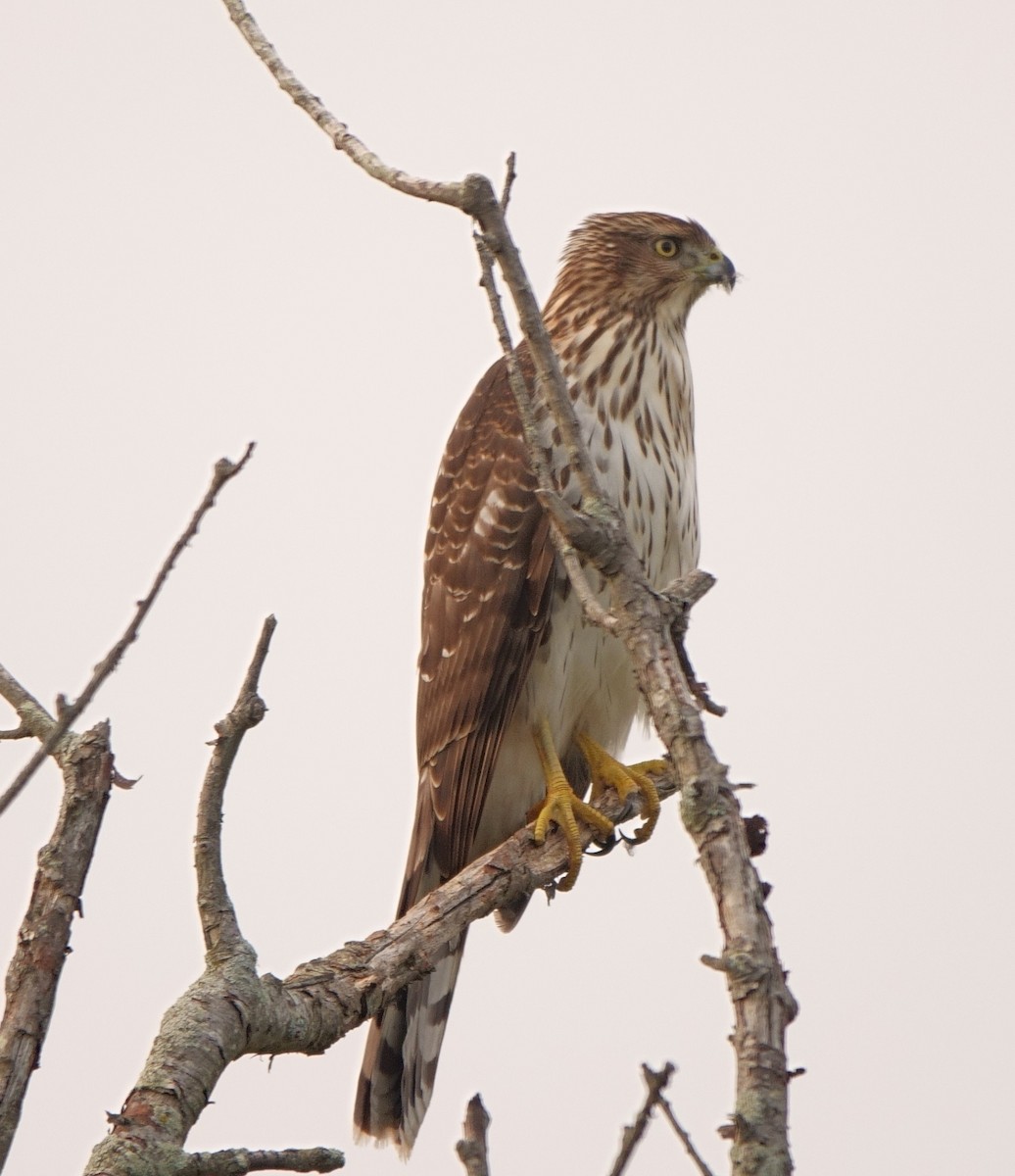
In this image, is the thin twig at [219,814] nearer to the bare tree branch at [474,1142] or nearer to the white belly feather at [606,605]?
the bare tree branch at [474,1142]

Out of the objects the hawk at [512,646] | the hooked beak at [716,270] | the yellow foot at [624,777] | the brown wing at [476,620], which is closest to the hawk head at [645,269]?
the hooked beak at [716,270]

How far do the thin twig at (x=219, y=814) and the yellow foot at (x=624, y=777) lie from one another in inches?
83.0

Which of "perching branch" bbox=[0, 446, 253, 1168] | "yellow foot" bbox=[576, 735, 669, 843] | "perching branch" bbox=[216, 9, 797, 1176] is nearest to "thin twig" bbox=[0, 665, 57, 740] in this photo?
"perching branch" bbox=[0, 446, 253, 1168]

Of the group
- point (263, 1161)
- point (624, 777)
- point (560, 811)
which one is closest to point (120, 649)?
point (263, 1161)

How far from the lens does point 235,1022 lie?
120 inches

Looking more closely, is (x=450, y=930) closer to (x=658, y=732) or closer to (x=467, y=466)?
(x=658, y=732)

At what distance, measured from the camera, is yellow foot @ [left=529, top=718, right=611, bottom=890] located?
4684 millimetres

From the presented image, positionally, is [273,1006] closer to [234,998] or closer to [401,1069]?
[234,998]

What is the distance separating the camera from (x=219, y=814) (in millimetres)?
2924

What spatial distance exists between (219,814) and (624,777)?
237cm

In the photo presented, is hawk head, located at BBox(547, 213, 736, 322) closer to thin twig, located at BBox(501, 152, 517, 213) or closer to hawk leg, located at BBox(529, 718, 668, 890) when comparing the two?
hawk leg, located at BBox(529, 718, 668, 890)

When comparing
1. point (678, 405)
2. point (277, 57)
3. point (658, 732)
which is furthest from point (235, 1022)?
point (678, 405)

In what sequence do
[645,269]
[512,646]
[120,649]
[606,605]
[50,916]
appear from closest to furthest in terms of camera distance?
[120,649] < [50,916] < [606,605] < [512,646] < [645,269]

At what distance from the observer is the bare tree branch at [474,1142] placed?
90.3 inches
